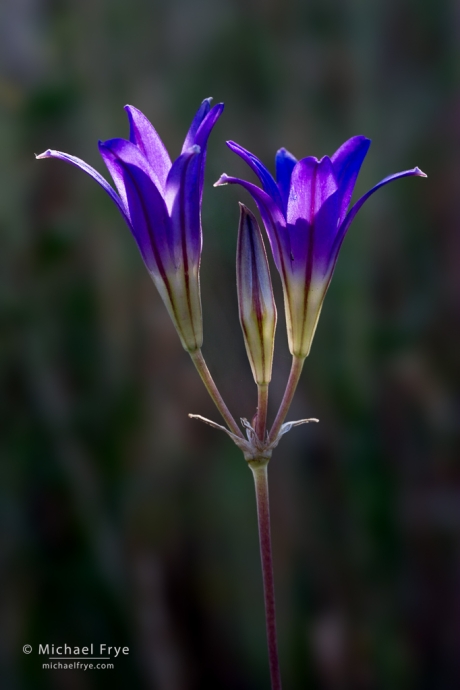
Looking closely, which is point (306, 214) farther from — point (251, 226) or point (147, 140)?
point (147, 140)

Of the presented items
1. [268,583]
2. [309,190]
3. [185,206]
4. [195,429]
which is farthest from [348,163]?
[195,429]

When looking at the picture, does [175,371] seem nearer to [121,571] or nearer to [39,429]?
[39,429]

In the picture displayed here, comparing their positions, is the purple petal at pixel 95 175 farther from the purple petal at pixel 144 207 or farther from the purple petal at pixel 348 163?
the purple petal at pixel 348 163

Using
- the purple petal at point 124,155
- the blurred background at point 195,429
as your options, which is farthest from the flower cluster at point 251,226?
the blurred background at point 195,429

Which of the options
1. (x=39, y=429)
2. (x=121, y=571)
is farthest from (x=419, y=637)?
(x=39, y=429)

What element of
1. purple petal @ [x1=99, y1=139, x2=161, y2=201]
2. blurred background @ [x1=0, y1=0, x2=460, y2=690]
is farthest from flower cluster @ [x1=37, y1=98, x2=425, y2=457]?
blurred background @ [x1=0, y1=0, x2=460, y2=690]

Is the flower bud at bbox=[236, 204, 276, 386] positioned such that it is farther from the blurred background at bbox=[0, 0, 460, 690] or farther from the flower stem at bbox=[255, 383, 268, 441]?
the blurred background at bbox=[0, 0, 460, 690]
